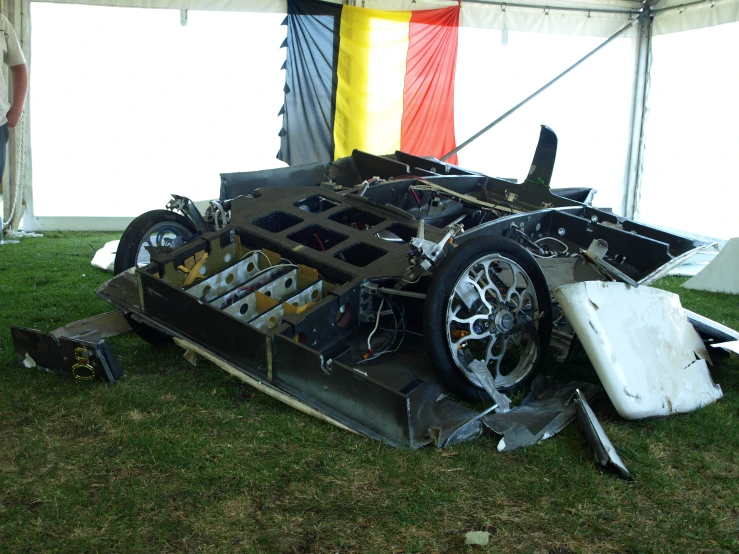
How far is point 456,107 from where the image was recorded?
9.09 meters

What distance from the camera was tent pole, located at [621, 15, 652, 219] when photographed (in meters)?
9.10

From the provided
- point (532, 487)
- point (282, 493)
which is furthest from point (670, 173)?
point (282, 493)

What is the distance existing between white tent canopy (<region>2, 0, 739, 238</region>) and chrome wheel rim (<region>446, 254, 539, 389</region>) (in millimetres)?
5411

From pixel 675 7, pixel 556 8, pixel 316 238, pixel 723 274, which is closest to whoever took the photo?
pixel 316 238

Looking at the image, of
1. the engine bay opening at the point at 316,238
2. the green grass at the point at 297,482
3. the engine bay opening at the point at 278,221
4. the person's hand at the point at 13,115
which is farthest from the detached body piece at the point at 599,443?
the person's hand at the point at 13,115

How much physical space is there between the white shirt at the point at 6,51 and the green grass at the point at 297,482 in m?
3.17

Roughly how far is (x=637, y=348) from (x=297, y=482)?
2066 mm

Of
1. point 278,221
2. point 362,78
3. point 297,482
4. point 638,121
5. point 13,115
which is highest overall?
point 362,78

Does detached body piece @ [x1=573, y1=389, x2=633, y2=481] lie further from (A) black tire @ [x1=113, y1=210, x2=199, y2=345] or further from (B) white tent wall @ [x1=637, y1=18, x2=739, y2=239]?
(B) white tent wall @ [x1=637, y1=18, x2=739, y2=239]

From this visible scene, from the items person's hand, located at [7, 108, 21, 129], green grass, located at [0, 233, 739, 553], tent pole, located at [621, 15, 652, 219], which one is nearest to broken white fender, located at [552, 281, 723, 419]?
green grass, located at [0, 233, 739, 553]

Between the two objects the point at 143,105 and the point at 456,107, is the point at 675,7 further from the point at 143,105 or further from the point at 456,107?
the point at 143,105

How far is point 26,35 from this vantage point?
26.0ft

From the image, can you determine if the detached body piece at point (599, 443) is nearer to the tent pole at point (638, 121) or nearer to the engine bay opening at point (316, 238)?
the engine bay opening at point (316, 238)

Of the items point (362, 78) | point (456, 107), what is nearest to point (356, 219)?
point (362, 78)
